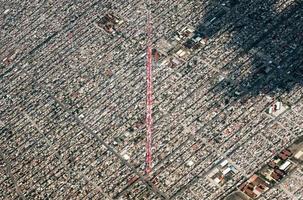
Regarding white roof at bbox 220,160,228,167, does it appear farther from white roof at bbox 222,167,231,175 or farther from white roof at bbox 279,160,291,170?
white roof at bbox 279,160,291,170

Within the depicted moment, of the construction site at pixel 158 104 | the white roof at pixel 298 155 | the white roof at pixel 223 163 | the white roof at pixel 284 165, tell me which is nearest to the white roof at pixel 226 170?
the construction site at pixel 158 104

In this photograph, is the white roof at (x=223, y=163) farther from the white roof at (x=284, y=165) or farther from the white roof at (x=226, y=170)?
the white roof at (x=284, y=165)

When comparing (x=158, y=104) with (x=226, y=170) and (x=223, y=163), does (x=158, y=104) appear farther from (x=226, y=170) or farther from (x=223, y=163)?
(x=226, y=170)

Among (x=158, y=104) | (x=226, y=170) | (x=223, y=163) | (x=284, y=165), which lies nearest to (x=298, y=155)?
(x=284, y=165)

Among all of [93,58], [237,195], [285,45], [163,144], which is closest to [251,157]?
[237,195]

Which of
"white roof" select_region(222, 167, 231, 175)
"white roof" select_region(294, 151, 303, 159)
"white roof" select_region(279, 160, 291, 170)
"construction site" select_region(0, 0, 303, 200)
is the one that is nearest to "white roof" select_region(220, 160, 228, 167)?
"construction site" select_region(0, 0, 303, 200)

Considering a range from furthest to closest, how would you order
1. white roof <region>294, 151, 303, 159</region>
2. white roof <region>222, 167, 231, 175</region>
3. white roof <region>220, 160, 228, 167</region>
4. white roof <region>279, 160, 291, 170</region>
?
1. white roof <region>220, 160, 228, 167</region>
2. white roof <region>222, 167, 231, 175</region>
3. white roof <region>294, 151, 303, 159</region>
4. white roof <region>279, 160, 291, 170</region>

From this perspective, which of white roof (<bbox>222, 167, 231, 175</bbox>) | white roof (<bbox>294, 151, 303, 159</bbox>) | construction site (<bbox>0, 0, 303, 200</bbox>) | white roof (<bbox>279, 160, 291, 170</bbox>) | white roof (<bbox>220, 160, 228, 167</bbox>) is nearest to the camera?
white roof (<bbox>279, 160, 291, 170</bbox>)

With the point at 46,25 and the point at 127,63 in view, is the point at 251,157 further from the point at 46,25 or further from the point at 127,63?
the point at 46,25
